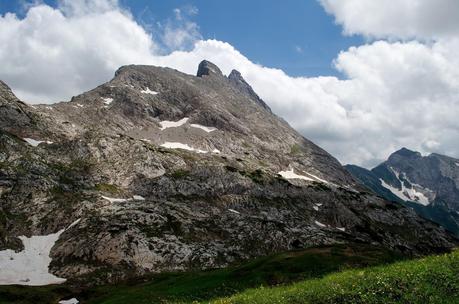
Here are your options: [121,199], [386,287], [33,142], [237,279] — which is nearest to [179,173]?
[121,199]

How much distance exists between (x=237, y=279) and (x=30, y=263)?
3155 inches

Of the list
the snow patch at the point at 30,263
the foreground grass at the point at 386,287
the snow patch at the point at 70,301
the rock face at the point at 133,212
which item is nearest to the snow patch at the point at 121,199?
the rock face at the point at 133,212

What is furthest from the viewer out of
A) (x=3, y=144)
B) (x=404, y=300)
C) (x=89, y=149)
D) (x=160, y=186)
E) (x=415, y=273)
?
(x=89, y=149)

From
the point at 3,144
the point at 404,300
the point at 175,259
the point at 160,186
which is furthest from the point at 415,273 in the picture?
the point at 3,144

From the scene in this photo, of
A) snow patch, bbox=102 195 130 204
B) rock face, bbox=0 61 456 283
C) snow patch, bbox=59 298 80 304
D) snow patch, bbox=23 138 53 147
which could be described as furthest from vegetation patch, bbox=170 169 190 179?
snow patch, bbox=59 298 80 304

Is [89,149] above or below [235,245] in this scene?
above

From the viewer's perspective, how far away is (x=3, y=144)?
165 m

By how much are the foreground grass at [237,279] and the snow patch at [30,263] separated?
17.8 m

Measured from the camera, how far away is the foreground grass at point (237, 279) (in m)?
54.5

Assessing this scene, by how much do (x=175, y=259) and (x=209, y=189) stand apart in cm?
6673

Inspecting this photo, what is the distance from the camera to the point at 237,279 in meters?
59.5

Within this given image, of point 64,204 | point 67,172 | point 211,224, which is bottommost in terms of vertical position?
point 211,224

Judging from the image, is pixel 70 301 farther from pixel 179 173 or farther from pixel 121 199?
pixel 179 173

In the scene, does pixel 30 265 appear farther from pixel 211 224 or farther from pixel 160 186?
pixel 160 186
